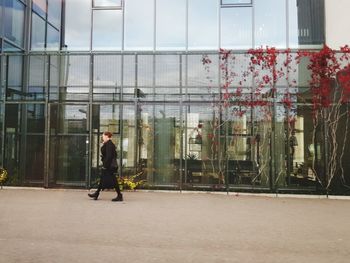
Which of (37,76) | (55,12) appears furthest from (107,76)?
(55,12)

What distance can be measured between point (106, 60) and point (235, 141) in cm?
536

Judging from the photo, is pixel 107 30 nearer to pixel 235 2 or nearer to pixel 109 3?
pixel 109 3

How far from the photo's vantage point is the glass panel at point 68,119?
14578 millimetres

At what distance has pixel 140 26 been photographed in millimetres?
17984

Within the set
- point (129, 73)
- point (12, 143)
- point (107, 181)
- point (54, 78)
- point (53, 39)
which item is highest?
point (53, 39)

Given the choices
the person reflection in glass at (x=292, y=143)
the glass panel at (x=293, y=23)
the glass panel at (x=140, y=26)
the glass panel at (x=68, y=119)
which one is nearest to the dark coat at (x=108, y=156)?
the glass panel at (x=68, y=119)

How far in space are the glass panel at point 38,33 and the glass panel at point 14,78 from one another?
300cm

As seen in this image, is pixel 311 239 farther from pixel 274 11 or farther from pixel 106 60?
pixel 274 11

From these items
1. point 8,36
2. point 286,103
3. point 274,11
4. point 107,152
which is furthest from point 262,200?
point 8,36

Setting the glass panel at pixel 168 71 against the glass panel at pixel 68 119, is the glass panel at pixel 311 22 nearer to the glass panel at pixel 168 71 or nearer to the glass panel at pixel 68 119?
the glass panel at pixel 168 71

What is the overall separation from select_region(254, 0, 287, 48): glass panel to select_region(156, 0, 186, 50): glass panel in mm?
3002

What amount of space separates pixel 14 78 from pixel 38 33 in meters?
3.99

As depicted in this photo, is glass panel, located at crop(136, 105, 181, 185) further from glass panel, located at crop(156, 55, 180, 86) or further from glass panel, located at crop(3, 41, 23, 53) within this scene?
glass panel, located at crop(3, 41, 23, 53)

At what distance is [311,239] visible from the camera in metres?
7.13
